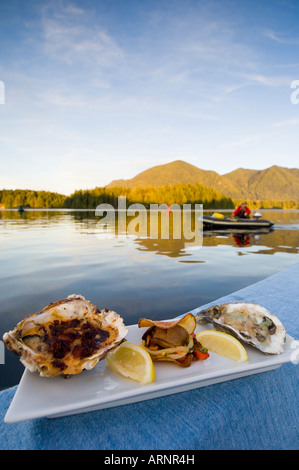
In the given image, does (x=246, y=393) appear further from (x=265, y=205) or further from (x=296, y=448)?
(x=265, y=205)

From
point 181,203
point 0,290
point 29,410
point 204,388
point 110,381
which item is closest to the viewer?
point 29,410

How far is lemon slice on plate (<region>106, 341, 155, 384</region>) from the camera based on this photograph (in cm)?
98

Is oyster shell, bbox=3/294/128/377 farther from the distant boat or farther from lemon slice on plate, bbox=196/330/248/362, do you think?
the distant boat

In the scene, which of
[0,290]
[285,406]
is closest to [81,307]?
[285,406]

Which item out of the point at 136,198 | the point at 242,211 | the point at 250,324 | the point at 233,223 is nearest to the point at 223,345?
the point at 250,324

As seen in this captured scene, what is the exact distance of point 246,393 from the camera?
1.12 m

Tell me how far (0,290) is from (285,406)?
6400mm

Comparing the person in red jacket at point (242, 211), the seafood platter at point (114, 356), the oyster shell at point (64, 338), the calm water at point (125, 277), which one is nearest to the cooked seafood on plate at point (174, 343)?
the seafood platter at point (114, 356)

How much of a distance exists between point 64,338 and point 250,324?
2.68 feet

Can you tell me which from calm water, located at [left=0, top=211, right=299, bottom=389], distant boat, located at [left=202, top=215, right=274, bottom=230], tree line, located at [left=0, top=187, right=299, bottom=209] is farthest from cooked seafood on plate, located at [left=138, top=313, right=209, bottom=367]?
tree line, located at [left=0, top=187, right=299, bottom=209]

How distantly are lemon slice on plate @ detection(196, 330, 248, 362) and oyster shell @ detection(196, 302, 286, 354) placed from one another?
67 millimetres

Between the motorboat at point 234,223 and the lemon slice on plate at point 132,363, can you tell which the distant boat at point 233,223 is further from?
the lemon slice on plate at point 132,363

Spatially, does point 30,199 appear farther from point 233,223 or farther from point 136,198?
point 233,223

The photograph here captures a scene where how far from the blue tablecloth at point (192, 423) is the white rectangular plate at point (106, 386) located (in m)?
0.06
